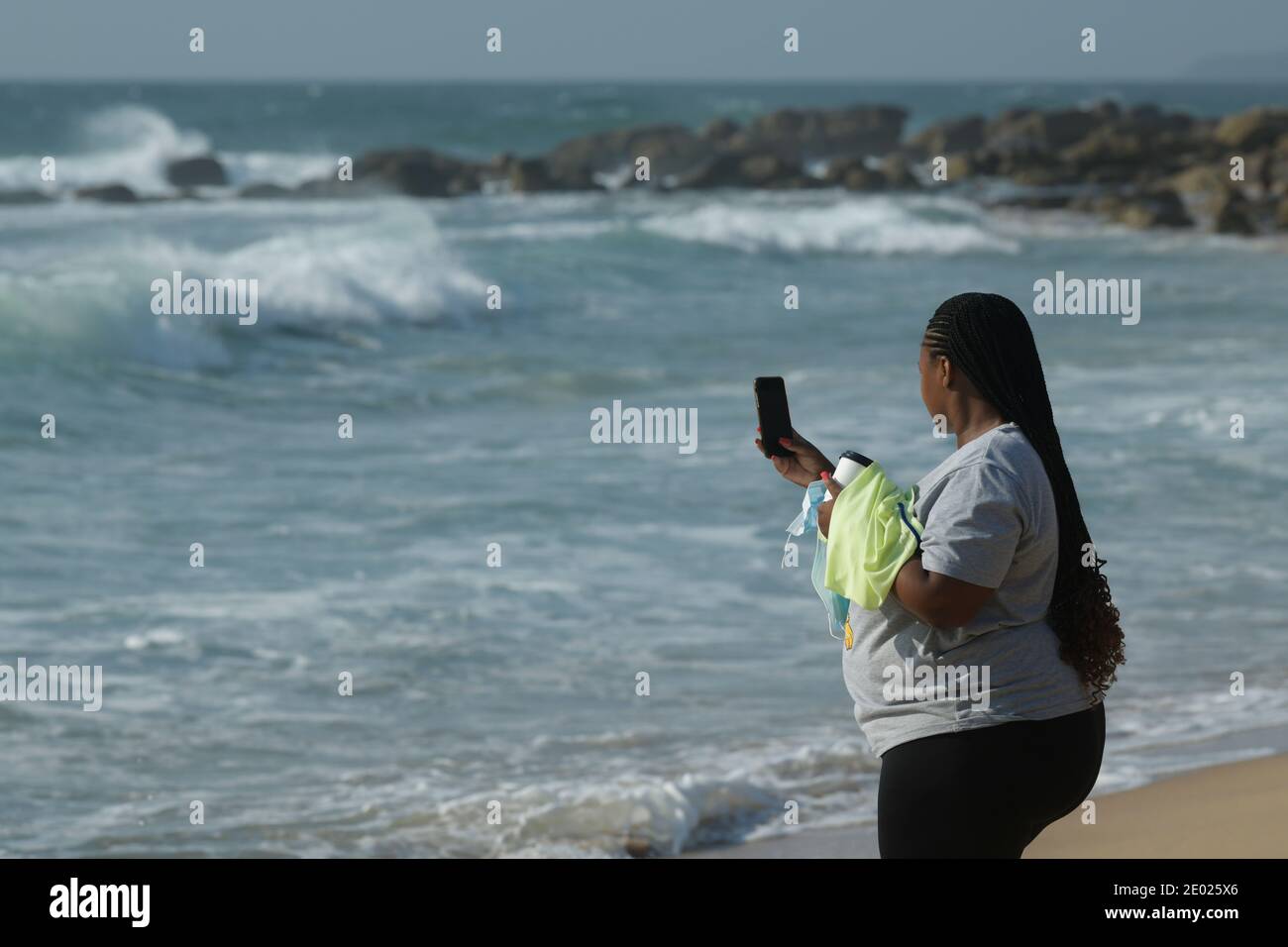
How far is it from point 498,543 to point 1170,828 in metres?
4.96

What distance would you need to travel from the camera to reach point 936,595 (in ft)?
7.91

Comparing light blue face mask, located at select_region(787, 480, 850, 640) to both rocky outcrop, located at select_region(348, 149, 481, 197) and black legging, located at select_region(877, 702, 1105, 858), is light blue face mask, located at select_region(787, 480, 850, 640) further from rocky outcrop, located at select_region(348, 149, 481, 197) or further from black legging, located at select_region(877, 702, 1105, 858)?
rocky outcrop, located at select_region(348, 149, 481, 197)

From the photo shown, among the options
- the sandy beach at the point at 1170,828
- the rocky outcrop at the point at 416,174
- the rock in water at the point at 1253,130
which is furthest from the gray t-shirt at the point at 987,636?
the rock in water at the point at 1253,130

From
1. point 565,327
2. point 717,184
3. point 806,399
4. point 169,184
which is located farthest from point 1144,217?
point 169,184

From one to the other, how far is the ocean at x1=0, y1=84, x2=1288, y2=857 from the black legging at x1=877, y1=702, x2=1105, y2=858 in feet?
8.78

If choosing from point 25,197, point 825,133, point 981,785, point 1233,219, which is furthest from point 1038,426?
point 825,133

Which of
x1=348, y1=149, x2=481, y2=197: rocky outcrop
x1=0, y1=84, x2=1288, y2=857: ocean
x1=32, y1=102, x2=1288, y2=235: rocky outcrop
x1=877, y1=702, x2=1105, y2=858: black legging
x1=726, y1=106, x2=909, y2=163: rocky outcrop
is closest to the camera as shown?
x1=877, y1=702, x2=1105, y2=858: black legging

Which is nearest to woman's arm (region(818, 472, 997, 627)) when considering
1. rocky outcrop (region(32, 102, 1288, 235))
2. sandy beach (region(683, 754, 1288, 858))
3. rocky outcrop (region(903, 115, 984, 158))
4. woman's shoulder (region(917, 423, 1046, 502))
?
woman's shoulder (region(917, 423, 1046, 502))

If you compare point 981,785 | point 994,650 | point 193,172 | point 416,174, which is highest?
point 193,172

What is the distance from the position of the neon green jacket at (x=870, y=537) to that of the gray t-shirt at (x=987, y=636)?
33 mm

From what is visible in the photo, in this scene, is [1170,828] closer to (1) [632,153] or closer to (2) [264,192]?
(2) [264,192]

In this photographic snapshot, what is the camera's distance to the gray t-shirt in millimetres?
2453

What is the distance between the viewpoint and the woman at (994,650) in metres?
2.49
